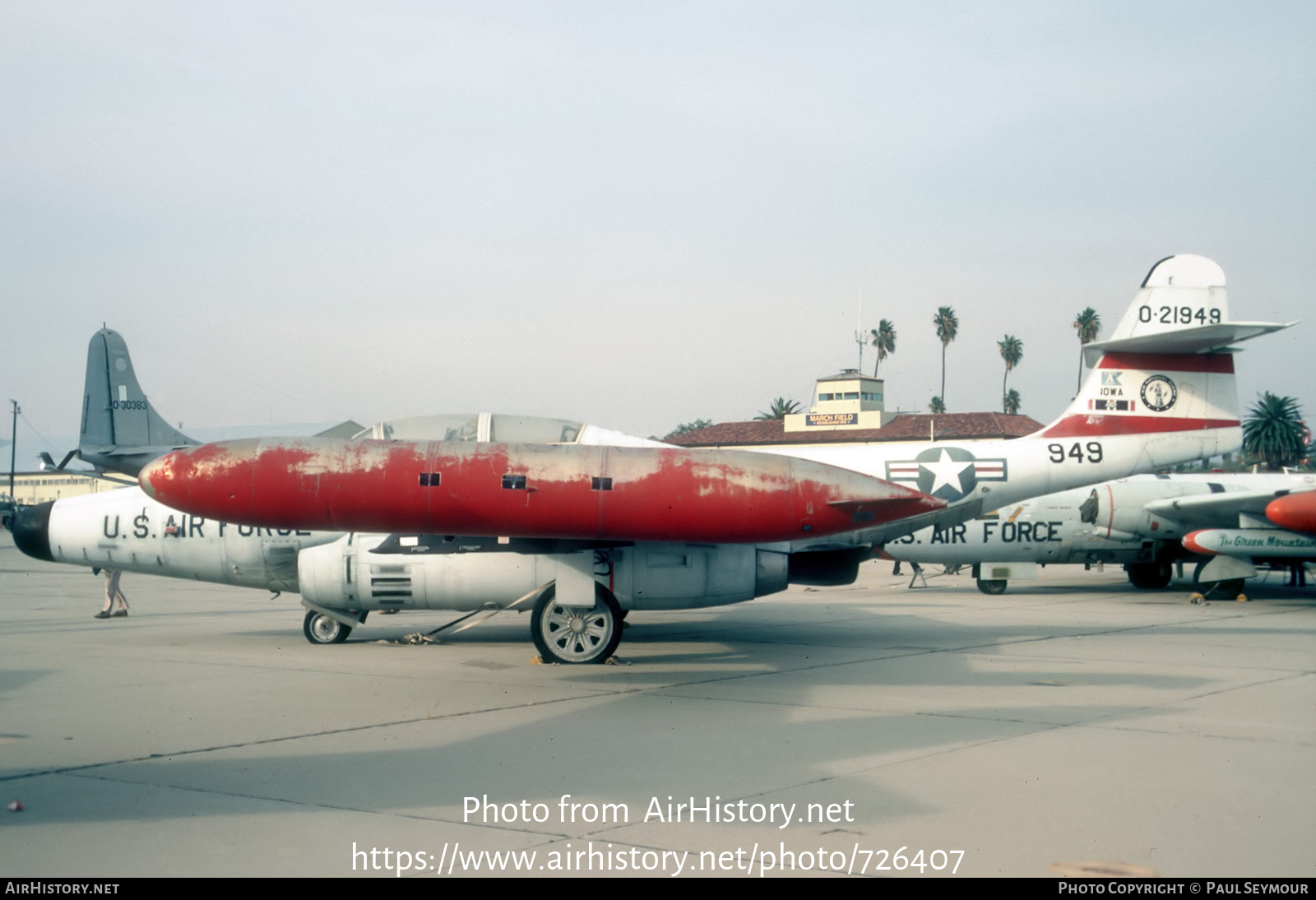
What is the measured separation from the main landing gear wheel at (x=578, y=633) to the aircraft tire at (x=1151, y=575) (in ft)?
54.9

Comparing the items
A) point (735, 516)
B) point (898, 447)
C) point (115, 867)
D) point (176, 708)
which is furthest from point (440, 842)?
point (898, 447)

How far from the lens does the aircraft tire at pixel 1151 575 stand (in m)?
23.6

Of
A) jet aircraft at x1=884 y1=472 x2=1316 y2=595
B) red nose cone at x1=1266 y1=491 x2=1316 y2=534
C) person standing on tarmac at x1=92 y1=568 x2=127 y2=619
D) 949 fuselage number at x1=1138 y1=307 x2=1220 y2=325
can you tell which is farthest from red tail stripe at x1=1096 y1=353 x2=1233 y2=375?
person standing on tarmac at x1=92 y1=568 x2=127 y2=619

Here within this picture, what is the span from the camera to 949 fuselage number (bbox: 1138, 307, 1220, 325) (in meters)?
16.5

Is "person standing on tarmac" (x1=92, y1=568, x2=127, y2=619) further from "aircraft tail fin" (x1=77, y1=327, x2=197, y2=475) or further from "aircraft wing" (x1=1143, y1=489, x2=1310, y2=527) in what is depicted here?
"aircraft wing" (x1=1143, y1=489, x2=1310, y2=527)

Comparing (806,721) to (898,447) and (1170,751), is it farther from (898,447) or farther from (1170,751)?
(898,447)

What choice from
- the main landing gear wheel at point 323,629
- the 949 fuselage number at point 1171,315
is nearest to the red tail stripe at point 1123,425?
the 949 fuselage number at point 1171,315

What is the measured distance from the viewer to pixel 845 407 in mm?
76938

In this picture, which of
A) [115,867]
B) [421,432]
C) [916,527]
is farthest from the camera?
[916,527]

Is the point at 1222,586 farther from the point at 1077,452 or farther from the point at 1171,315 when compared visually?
the point at 1077,452

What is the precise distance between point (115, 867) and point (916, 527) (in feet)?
33.0

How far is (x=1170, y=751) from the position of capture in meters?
7.24

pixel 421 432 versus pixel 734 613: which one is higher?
pixel 421 432

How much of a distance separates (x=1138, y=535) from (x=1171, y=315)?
24.9ft
